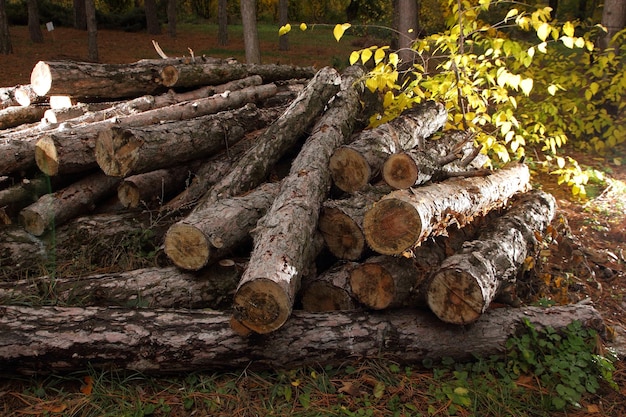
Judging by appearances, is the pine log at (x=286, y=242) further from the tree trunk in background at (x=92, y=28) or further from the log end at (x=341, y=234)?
the tree trunk in background at (x=92, y=28)

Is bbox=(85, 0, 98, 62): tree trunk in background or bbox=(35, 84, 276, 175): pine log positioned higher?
bbox=(85, 0, 98, 62): tree trunk in background

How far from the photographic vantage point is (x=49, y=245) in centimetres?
426

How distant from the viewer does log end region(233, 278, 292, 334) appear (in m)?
2.87

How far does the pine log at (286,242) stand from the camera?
2.89m

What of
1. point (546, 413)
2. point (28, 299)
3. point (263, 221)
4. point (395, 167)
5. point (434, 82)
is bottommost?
point (546, 413)

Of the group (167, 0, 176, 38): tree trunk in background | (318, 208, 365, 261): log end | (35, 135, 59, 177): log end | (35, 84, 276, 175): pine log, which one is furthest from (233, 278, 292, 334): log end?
(167, 0, 176, 38): tree trunk in background

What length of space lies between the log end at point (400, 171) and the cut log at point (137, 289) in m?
1.46

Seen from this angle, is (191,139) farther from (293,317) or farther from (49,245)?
(293,317)

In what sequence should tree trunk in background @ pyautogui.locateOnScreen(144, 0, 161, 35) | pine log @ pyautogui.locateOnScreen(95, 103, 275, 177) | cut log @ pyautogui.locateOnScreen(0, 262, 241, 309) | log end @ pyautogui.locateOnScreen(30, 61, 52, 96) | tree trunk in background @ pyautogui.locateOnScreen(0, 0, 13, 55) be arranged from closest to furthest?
cut log @ pyautogui.locateOnScreen(0, 262, 241, 309)
pine log @ pyautogui.locateOnScreen(95, 103, 275, 177)
log end @ pyautogui.locateOnScreen(30, 61, 52, 96)
tree trunk in background @ pyautogui.locateOnScreen(0, 0, 13, 55)
tree trunk in background @ pyautogui.locateOnScreen(144, 0, 161, 35)

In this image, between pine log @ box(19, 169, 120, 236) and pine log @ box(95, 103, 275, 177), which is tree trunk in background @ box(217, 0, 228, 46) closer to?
pine log @ box(95, 103, 275, 177)

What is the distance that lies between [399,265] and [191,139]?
2.61 metres

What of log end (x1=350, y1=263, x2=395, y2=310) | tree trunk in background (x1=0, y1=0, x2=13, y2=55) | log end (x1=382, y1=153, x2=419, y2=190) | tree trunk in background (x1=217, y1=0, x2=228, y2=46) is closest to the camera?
log end (x1=350, y1=263, x2=395, y2=310)

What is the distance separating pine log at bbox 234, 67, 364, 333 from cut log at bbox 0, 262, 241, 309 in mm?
551

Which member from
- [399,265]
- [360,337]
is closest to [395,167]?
[399,265]
